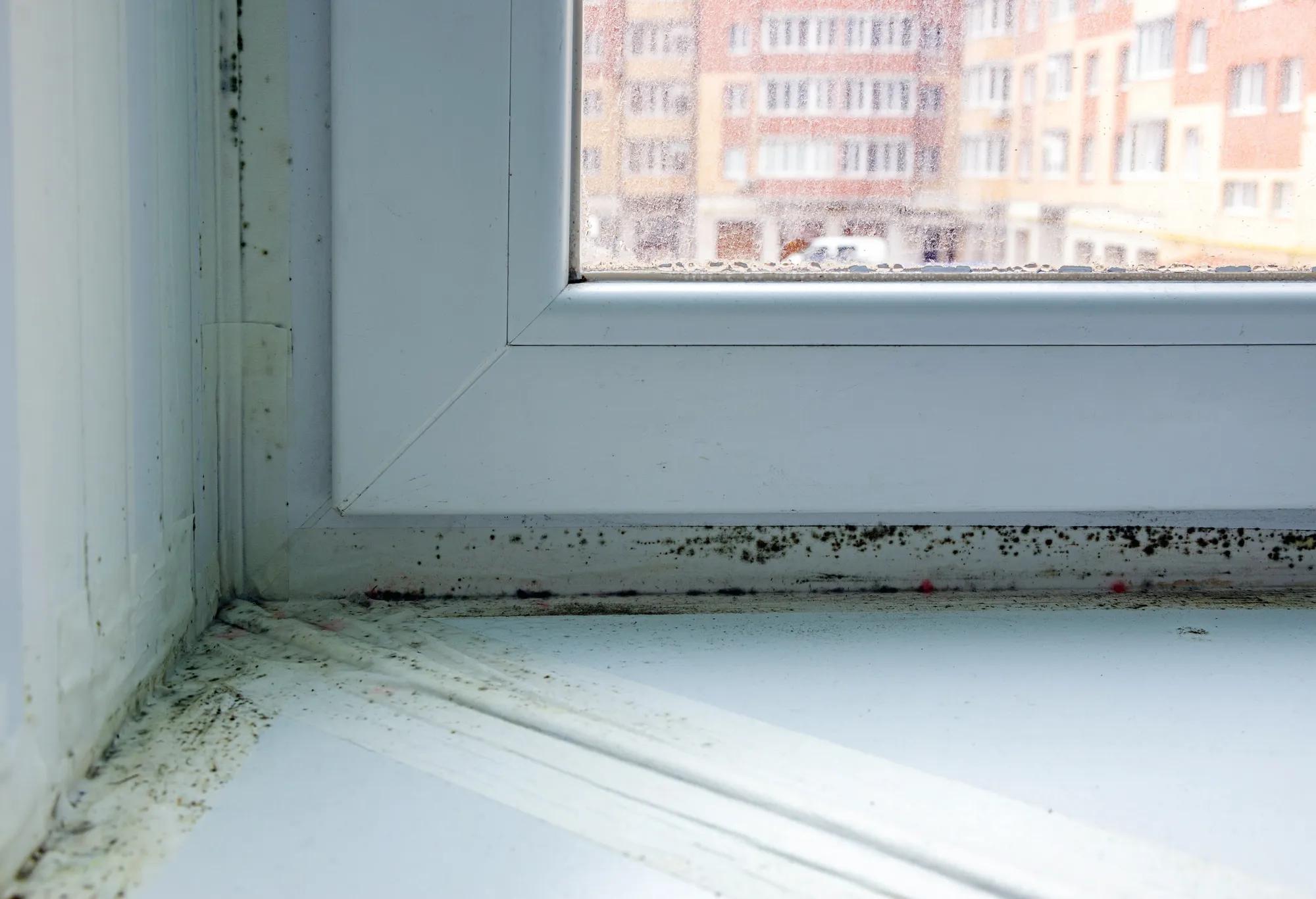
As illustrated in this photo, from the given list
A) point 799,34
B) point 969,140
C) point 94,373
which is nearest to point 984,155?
point 969,140

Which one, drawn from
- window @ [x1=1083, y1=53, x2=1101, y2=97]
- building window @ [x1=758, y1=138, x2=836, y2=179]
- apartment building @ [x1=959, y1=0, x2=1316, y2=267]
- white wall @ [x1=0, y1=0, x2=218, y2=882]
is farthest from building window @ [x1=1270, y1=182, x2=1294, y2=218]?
white wall @ [x1=0, y1=0, x2=218, y2=882]

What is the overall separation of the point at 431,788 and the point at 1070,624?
1.10 feet

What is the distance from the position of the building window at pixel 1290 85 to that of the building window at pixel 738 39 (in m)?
0.28

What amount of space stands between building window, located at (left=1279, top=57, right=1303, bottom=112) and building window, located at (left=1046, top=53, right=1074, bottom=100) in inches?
4.4

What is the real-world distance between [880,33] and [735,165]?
10 cm

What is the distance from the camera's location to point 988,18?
62 cm

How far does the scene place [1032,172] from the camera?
63cm

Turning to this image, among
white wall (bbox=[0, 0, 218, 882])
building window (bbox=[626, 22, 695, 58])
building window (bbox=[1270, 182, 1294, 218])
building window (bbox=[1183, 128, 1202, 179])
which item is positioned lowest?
white wall (bbox=[0, 0, 218, 882])

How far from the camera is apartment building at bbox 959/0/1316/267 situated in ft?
2.06

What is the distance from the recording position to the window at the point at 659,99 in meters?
0.62

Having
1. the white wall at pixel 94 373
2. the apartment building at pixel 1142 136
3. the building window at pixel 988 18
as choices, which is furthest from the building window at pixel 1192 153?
the white wall at pixel 94 373

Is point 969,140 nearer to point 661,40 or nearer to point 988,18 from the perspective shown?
point 988,18

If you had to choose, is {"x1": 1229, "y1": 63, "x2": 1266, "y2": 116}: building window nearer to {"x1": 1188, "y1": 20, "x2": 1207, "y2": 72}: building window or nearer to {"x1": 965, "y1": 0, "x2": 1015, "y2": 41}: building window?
{"x1": 1188, "y1": 20, "x2": 1207, "y2": 72}: building window

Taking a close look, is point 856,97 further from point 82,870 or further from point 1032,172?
point 82,870
